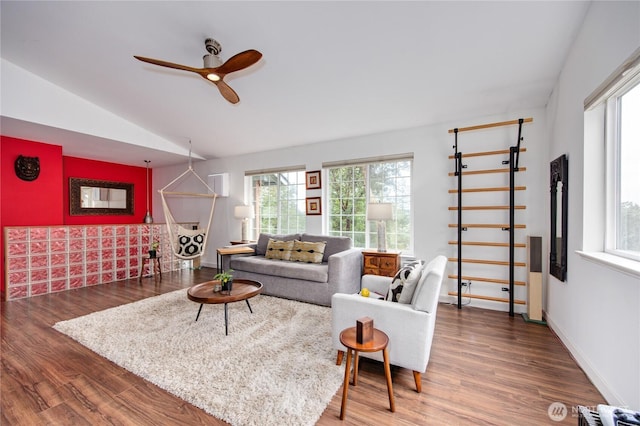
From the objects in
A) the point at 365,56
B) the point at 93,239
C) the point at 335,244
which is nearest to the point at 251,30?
the point at 365,56

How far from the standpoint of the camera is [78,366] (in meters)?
2.10

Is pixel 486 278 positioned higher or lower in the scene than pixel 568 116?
lower

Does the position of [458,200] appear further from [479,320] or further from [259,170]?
[259,170]

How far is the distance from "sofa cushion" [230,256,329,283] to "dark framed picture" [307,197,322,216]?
1.15 metres

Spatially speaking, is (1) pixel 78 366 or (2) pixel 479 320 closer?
(1) pixel 78 366

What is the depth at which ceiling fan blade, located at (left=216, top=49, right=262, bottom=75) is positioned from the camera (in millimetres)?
2049

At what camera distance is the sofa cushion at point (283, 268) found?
11.4ft

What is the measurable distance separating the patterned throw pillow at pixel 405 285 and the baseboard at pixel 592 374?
1280 mm

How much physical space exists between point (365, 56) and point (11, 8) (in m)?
3.45

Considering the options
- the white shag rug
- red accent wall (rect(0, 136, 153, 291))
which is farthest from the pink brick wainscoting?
the white shag rug

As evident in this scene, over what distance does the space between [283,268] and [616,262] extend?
3136 millimetres

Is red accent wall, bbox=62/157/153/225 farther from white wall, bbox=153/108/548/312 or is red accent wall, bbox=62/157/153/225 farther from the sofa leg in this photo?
the sofa leg

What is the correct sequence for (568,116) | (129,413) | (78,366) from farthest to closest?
1. (568,116)
2. (78,366)
3. (129,413)

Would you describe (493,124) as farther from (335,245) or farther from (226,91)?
(226,91)
